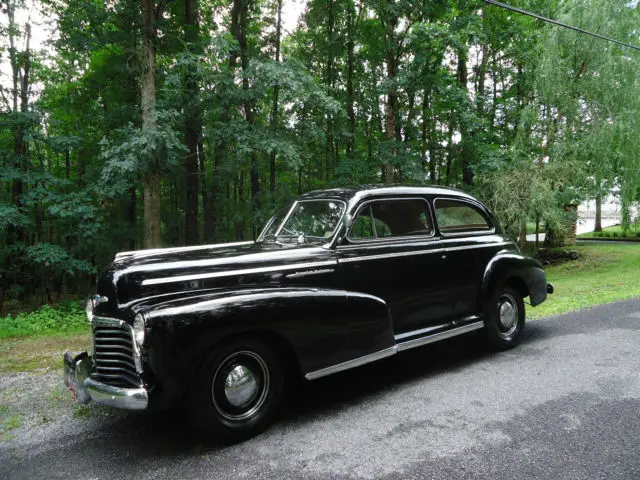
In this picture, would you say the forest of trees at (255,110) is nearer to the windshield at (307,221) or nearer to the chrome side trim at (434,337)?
the windshield at (307,221)

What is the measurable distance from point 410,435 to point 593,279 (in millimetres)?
12725

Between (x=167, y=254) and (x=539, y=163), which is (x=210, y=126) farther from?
(x=539, y=163)

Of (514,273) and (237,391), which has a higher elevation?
(514,273)

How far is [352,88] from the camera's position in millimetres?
21344

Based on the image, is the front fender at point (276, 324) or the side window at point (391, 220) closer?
the front fender at point (276, 324)

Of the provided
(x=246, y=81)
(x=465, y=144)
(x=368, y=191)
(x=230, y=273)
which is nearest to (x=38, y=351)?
(x=230, y=273)

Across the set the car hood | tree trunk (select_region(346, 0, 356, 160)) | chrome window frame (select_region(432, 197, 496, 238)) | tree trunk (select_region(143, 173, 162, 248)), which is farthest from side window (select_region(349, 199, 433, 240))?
tree trunk (select_region(346, 0, 356, 160))

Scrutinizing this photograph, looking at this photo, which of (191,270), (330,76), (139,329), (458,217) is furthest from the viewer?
(330,76)

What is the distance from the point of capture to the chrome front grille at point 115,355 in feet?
9.77

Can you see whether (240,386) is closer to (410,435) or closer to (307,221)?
(410,435)

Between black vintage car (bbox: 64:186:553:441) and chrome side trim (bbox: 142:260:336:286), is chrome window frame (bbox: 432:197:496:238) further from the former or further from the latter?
chrome side trim (bbox: 142:260:336:286)

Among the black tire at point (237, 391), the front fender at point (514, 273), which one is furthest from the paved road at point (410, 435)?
the front fender at point (514, 273)

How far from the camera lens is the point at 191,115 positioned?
13258 millimetres

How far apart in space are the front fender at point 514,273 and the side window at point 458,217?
46cm
